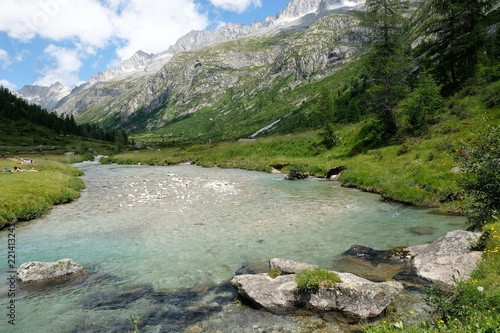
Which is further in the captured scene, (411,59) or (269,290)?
(411,59)

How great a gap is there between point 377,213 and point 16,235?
26.5 metres

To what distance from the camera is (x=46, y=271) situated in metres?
15.0

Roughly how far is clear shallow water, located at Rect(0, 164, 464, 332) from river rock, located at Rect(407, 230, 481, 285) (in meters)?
2.93

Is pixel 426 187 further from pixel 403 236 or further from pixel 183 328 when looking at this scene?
pixel 183 328

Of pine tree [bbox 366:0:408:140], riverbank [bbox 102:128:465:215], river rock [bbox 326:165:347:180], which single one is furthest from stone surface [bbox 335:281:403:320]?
pine tree [bbox 366:0:408:140]

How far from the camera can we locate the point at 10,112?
17325cm

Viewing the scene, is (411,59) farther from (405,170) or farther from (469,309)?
(469,309)

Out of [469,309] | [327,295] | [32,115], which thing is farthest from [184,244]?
[32,115]

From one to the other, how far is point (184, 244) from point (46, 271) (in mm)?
7255

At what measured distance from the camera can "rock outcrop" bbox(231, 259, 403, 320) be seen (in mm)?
10961

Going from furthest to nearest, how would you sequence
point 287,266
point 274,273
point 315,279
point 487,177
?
1. point 487,177
2. point 287,266
3. point 274,273
4. point 315,279

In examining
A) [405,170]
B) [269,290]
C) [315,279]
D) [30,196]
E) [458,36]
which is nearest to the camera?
[315,279]

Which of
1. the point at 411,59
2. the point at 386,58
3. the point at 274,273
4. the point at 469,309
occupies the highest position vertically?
the point at 411,59

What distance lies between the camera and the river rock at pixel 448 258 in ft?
40.9
